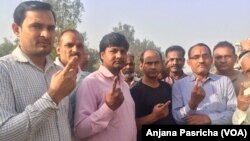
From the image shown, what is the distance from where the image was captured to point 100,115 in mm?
2297

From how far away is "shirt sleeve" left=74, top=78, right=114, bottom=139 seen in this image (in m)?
2.30

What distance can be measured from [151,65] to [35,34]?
1543 mm

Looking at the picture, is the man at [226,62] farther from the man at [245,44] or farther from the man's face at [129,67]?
the man's face at [129,67]

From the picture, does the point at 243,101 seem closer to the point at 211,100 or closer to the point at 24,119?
the point at 211,100

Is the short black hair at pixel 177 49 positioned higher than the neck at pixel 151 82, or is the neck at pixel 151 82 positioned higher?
the short black hair at pixel 177 49

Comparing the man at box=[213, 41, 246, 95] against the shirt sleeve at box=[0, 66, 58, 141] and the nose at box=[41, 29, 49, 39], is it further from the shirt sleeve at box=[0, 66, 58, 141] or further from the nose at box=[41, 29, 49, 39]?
the shirt sleeve at box=[0, 66, 58, 141]

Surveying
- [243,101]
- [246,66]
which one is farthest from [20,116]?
[246,66]

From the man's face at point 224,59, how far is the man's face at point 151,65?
78 centimetres

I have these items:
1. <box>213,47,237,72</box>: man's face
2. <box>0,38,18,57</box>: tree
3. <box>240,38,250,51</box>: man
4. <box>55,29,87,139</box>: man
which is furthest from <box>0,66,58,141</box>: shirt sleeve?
<box>0,38,18,57</box>: tree

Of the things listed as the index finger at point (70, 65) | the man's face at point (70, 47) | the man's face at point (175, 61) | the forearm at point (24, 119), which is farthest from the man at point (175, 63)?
the forearm at point (24, 119)

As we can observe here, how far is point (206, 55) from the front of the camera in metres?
3.25

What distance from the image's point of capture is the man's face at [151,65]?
3.10 meters

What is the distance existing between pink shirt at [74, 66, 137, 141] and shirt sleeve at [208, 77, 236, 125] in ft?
2.63

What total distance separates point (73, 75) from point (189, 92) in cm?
164
